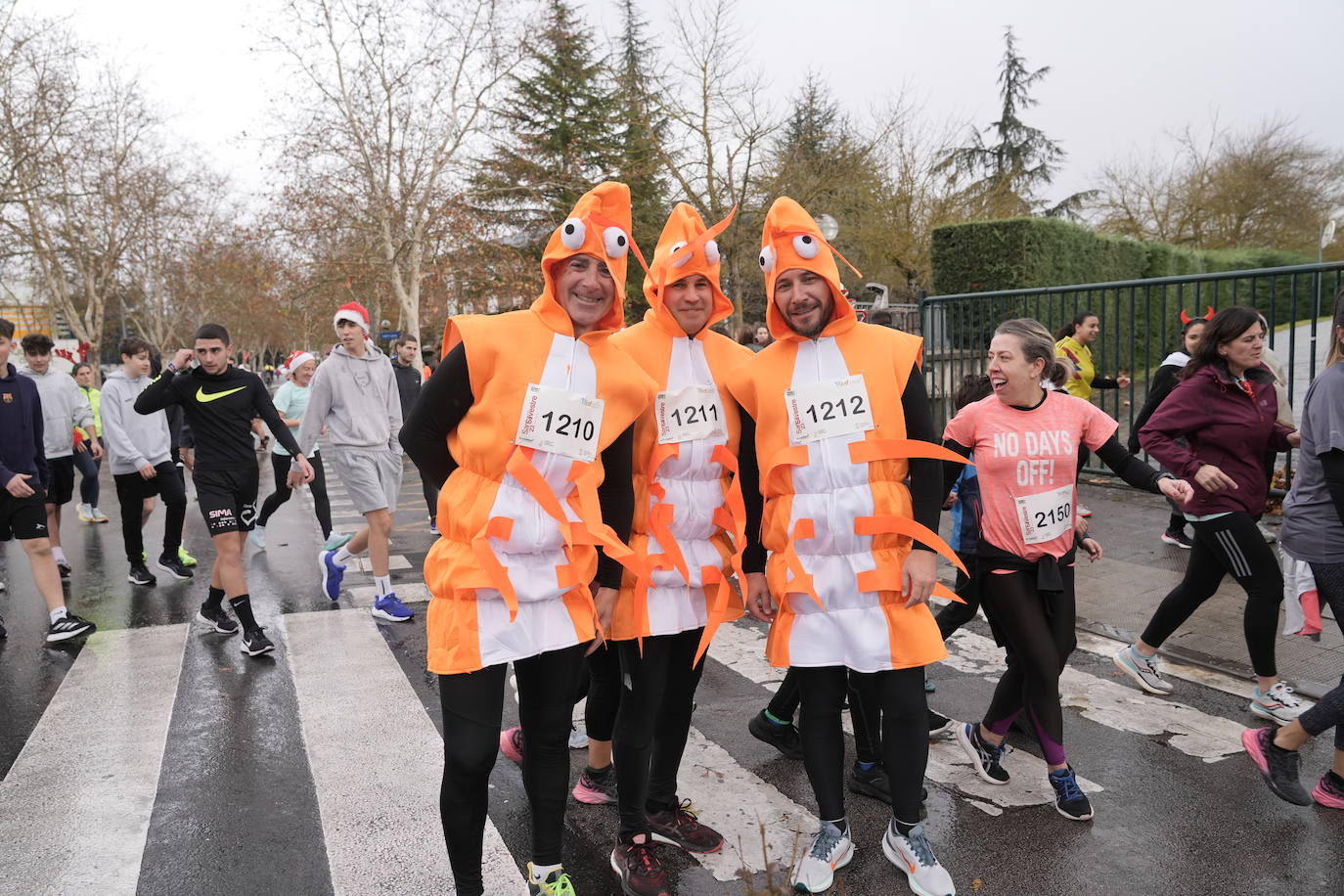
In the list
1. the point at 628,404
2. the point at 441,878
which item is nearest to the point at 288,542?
the point at 441,878

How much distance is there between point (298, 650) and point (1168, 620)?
4.95m

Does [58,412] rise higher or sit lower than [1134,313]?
lower

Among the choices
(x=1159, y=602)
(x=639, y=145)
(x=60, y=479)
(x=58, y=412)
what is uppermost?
(x=639, y=145)

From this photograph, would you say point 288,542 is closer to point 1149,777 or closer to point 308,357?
point 308,357

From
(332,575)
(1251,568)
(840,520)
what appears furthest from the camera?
(332,575)

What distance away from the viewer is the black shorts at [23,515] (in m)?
6.01

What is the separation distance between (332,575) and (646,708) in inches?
190

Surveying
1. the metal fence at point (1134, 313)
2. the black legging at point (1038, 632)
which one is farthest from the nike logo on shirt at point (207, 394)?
the metal fence at point (1134, 313)

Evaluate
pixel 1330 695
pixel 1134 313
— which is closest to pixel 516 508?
pixel 1330 695

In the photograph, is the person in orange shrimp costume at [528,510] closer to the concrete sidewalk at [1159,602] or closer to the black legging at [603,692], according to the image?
the black legging at [603,692]

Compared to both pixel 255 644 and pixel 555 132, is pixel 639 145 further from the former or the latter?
pixel 255 644

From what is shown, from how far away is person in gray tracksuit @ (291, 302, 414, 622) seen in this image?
6.55 metres

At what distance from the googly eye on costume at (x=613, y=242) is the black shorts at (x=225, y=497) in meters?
3.92

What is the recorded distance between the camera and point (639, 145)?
86.6ft
